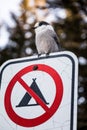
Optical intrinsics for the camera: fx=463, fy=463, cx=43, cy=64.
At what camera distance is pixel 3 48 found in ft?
29.7

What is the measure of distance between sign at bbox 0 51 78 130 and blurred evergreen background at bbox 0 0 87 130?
5.29 metres

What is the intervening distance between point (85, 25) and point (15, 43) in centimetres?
150

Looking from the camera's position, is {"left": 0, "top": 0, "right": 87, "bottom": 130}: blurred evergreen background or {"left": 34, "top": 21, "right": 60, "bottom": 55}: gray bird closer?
{"left": 34, "top": 21, "right": 60, "bottom": 55}: gray bird

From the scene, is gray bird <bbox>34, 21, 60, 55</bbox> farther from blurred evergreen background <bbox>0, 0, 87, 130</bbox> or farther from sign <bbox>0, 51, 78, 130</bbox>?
blurred evergreen background <bbox>0, 0, 87, 130</bbox>

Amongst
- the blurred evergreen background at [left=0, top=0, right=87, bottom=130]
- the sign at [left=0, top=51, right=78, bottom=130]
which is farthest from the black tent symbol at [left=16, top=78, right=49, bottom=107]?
the blurred evergreen background at [left=0, top=0, right=87, bottom=130]

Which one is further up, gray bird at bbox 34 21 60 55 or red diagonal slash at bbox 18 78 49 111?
gray bird at bbox 34 21 60 55

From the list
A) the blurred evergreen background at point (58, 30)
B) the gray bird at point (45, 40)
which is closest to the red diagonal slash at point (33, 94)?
the gray bird at point (45, 40)

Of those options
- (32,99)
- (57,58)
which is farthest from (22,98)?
(57,58)

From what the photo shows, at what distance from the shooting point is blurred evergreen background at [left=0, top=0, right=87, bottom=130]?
796 centimetres

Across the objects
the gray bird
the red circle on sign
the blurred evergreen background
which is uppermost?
the blurred evergreen background

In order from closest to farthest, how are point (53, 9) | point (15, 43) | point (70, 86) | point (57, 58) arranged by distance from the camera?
point (70, 86) < point (57, 58) < point (53, 9) < point (15, 43)

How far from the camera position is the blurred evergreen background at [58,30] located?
7.96 m

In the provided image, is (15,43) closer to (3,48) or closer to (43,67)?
(3,48)

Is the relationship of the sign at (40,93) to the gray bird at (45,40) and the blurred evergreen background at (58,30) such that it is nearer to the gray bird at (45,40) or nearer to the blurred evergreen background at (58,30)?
the gray bird at (45,40)
